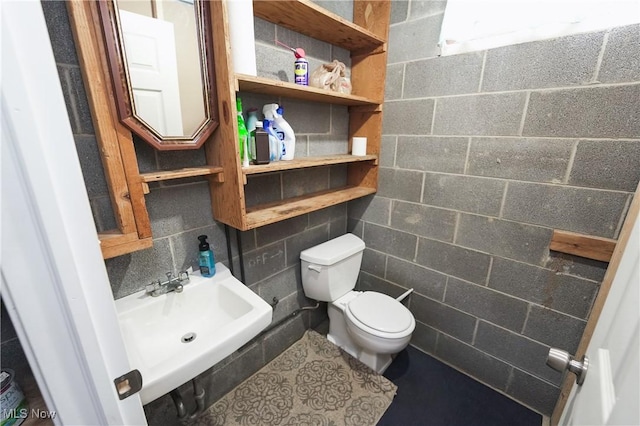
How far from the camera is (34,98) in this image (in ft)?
1.05

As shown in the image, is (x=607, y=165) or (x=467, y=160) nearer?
(x=607, y=165)

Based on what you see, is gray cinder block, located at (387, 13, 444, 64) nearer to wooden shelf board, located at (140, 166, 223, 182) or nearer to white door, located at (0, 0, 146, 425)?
wooden shelf board, located at (140, 166, 223, 182)

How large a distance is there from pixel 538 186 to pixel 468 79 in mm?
597

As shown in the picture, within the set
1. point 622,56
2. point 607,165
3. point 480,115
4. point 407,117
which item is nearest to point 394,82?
point 407,117

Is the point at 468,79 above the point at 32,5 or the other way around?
above

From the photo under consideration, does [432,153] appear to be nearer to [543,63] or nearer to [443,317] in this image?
[543,63]

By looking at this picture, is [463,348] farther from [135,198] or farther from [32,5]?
[32,5]

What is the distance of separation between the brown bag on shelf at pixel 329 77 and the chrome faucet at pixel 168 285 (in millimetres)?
1089

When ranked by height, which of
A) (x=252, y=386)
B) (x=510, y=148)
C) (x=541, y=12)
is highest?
(x=541, y=12)

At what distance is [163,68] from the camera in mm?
883

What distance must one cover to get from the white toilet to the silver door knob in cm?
86

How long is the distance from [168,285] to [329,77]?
3.96 feet

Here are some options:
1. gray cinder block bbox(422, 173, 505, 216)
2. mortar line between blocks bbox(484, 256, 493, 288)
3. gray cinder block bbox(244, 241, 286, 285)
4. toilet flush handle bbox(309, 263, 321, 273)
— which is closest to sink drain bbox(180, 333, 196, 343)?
gray cinder block bbox(244, 241, 286, 285)

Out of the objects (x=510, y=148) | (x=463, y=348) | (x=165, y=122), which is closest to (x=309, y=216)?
(x=165, y=122)
